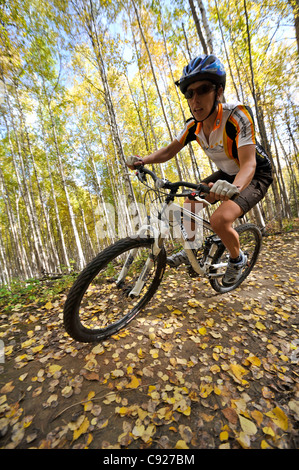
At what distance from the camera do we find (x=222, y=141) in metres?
2.33

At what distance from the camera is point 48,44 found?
8539mm

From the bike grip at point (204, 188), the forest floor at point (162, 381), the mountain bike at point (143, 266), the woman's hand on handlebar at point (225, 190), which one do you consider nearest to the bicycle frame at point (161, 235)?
the mountain bike at point (143, 266)

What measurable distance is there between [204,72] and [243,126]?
0.74m

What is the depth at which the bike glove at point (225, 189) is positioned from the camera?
152cm

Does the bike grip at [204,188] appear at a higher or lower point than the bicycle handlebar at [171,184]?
lower

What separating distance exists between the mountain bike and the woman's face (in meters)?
0.93

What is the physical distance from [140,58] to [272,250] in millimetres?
10957

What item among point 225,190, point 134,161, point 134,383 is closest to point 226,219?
point 225,190

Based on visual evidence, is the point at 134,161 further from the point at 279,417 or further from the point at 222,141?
the point at 279,417

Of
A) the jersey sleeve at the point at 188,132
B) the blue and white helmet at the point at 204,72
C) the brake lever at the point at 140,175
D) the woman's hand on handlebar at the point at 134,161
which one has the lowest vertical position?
the brake lever at the point at 140,175

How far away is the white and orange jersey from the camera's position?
2.10 m

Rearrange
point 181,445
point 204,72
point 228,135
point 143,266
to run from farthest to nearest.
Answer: point 143,266 → point 228,135 → point 204,72 → point 181,445

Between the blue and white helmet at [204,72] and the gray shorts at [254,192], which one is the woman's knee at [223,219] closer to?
the gray shorts at [254,192]

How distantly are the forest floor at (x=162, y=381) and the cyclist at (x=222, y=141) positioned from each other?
3.00 ft
